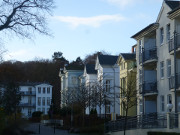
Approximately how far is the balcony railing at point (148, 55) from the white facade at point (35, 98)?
215 feet

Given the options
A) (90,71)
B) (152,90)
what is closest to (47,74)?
(90,71)

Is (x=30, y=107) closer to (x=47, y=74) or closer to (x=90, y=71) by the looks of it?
(x=47, y=74)

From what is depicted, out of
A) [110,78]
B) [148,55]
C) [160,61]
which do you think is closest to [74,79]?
[110,78]

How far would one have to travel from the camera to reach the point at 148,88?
4312cm

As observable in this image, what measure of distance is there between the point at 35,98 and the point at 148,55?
71222mm

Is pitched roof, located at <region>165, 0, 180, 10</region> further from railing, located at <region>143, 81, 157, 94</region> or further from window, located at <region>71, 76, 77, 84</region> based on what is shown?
window, located at <region>71, 76, 77, 84</region>

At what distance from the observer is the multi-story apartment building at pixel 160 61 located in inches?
1410

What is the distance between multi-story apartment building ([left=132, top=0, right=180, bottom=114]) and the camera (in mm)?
35812

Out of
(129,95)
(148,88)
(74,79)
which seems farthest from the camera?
(74,79)

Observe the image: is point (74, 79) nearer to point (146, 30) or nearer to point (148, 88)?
point (148, 88)

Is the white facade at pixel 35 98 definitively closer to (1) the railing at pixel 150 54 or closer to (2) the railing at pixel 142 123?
(1) the railing at pixel 150 54

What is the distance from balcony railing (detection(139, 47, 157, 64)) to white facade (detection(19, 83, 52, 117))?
65408mm

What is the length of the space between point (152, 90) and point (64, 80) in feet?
170

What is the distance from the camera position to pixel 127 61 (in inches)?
2255
